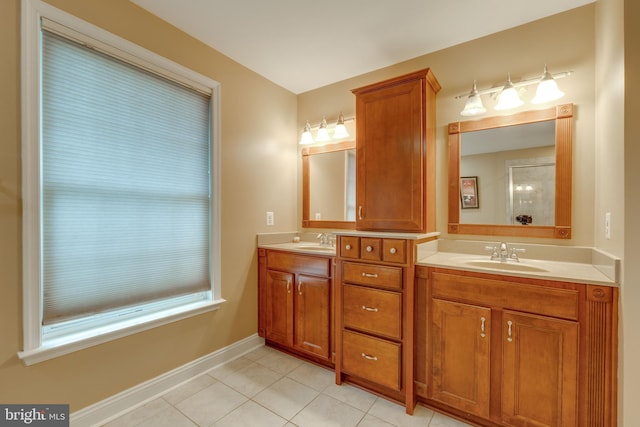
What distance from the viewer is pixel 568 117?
5.65 feet

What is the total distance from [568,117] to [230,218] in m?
A: 2.46

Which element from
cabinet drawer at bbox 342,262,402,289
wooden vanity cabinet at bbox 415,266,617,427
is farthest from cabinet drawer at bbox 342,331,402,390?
cabinet drawer at bbox 342,262,402,289

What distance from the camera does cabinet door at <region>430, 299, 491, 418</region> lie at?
1493 mm

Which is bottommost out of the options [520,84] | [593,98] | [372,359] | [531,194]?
[372,359]

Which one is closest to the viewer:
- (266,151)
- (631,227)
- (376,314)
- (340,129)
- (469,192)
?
(631,227)

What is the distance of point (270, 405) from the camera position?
173 cm

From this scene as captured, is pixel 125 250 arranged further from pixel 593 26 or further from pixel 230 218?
pixel 593 26

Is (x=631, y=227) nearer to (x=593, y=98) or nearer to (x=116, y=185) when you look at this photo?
(x=593, y=98)

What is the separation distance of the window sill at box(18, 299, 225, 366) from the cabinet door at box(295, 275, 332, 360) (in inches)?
28.2

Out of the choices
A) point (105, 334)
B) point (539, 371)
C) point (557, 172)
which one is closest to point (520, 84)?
point (557, 172)

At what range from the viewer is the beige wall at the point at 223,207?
1302mm

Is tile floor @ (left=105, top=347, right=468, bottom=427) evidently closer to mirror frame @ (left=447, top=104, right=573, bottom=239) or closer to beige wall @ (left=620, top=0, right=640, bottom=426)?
beige wall @ (left=620, top=0, right=640, bottom=426)

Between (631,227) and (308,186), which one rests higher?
(308,186)

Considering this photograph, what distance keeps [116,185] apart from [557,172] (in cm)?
276
